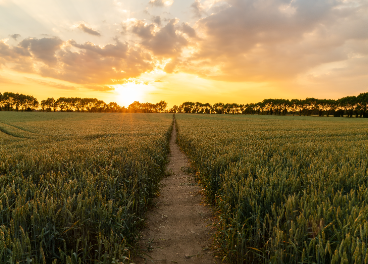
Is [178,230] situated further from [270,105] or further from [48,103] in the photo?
[48,103]

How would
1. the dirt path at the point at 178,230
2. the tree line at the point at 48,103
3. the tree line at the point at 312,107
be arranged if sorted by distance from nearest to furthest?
the dirt path at the point at 178,230, the tree line at the point at 312,107, the tree line at the point at 48,103

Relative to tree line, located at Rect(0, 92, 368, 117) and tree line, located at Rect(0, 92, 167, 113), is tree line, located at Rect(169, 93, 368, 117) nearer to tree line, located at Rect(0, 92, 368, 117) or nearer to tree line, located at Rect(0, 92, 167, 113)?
tree line, located at Rect(0, 92, 368, 117)

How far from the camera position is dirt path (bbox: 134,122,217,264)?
13.6 ft

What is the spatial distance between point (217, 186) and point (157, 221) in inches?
93.2

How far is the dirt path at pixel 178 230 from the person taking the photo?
4.14 meters

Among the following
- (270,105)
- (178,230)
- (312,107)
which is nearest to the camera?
(178,230)

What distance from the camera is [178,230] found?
5.17m

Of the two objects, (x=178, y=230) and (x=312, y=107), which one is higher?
(x=312, y=107)

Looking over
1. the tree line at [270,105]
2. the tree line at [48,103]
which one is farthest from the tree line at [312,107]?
Result: the tree line at [48,103]

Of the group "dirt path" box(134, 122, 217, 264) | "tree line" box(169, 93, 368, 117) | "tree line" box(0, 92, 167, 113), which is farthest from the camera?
"tree line" box(0, 92, 167, 113)

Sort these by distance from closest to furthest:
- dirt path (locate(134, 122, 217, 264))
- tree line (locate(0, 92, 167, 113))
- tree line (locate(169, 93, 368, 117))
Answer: dirt path (locate(134, 122, 217, 264)), tree line (locate(169, 93, 368, 117)), tree line (locate(0, 92, 167, 113))

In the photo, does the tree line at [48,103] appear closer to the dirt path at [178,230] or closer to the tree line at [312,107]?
the tree line at [312,107]

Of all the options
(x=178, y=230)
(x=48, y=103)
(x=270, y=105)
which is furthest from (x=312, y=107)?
(x=48, y=103)

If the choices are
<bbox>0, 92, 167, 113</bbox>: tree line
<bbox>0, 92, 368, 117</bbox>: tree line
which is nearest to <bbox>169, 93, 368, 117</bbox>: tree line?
<bbox>0, 92, 368, 117</bbox>: tree line
